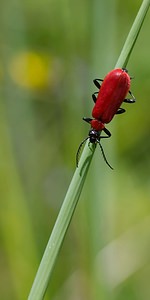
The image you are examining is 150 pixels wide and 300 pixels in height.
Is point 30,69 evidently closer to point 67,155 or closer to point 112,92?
point 67,155

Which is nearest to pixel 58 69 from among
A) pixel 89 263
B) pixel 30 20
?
pixel 30 20

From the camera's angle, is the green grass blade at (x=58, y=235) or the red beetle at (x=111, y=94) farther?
the red beetle at (x=111, y=94)

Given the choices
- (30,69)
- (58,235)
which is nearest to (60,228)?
(58,235)

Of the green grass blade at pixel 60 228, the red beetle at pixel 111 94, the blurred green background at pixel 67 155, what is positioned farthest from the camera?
the blurred green background at pixel 67 155

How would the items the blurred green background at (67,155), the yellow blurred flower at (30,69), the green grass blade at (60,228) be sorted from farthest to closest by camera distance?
the yellow blurred flower at (30,69)
the blurred green background at (67,155)
the green grass blade at (60,228)

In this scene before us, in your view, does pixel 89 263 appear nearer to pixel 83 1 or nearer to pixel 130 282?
pixel 130 282

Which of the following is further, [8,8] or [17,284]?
[8,8]

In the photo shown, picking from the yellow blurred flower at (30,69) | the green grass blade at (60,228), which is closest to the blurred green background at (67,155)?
the yellow blurred flower at (30,69)

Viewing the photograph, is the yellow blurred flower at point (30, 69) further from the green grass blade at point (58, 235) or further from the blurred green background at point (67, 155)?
the green grass blade at point (58, 235)
